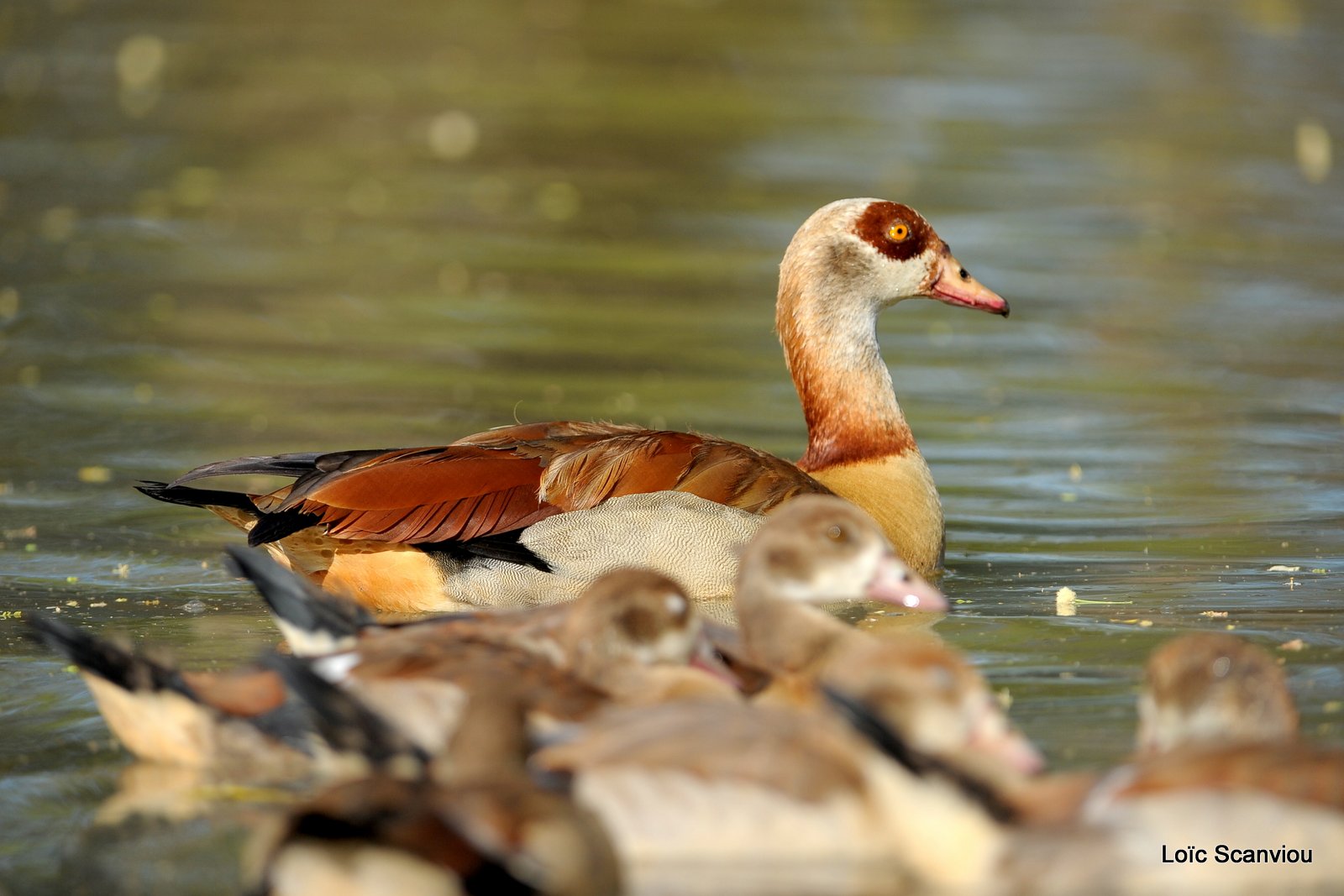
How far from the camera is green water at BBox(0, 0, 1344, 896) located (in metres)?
8.31

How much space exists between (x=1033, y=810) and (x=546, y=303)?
9.50 m

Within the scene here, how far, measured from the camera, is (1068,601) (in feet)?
27.6

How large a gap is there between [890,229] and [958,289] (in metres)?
0.49

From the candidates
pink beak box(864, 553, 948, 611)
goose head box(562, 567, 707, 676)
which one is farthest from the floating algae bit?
goose head box(562, 567, 707, 676)

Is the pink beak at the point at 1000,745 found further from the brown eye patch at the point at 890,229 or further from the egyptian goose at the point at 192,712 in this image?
the brown eye patch at the point at 890,229

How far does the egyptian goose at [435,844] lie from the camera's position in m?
5.00

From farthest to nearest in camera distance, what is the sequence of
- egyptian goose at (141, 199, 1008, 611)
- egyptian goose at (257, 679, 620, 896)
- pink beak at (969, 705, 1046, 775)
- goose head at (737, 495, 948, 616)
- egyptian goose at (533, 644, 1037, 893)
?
egyptian goose at (141, 199, 1008, 611) → goose head at (737, 495, 948, 616) → pink beak at (969, 705, 1046, 775) → egyptian goose at (533, 644, 1037, 893) → egyptian goose at (257, 679, 620, 896)

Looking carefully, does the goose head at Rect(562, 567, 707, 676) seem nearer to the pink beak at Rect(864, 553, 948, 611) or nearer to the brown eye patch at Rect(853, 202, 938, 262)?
the pink beak at Rect(864, 553, 948, 611)

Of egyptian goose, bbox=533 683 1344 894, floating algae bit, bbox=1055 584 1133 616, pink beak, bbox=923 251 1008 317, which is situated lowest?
floating algae bit, bbox=1055 584 1133 616

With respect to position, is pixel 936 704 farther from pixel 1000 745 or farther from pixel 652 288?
pixel 652 288

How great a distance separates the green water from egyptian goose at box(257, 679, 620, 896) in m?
0.61

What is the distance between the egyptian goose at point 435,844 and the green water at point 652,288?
61 centimetres

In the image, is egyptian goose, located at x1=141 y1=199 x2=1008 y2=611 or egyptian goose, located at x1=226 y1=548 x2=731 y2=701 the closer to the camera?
egyptian goose, located at x1=226 y1=548 x2=731 y2=701

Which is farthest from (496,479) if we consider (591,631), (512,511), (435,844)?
(435,844)
